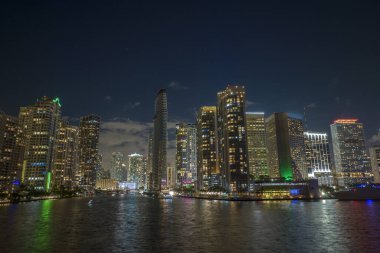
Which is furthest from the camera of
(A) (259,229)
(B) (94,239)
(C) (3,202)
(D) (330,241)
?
(C) (3,202)

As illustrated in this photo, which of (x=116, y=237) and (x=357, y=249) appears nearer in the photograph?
(x=357, y=249)

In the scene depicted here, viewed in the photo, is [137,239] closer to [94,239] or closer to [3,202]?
[94,239]

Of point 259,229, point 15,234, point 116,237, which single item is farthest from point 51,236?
point 259,229

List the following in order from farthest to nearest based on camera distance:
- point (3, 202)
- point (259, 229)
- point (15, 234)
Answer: point (3, 202)
point (259, 229)
point (15, 234)

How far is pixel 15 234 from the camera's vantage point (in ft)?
171

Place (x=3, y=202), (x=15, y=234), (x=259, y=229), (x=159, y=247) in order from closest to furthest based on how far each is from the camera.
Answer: (x=159, y=247) → (x=15, y=234) → (x=259, y=229) → (x=3, y=202)

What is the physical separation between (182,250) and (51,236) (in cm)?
2554

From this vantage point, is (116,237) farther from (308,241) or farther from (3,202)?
(3,202)

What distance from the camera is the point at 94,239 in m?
47.6

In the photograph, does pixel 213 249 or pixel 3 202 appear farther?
pixel 3 202

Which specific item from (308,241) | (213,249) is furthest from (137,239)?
(308,241)

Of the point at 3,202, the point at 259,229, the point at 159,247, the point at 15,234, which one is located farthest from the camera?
the point at 3,202

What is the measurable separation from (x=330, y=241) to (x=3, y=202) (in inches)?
7444

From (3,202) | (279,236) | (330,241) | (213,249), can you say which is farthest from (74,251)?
(3,202)
